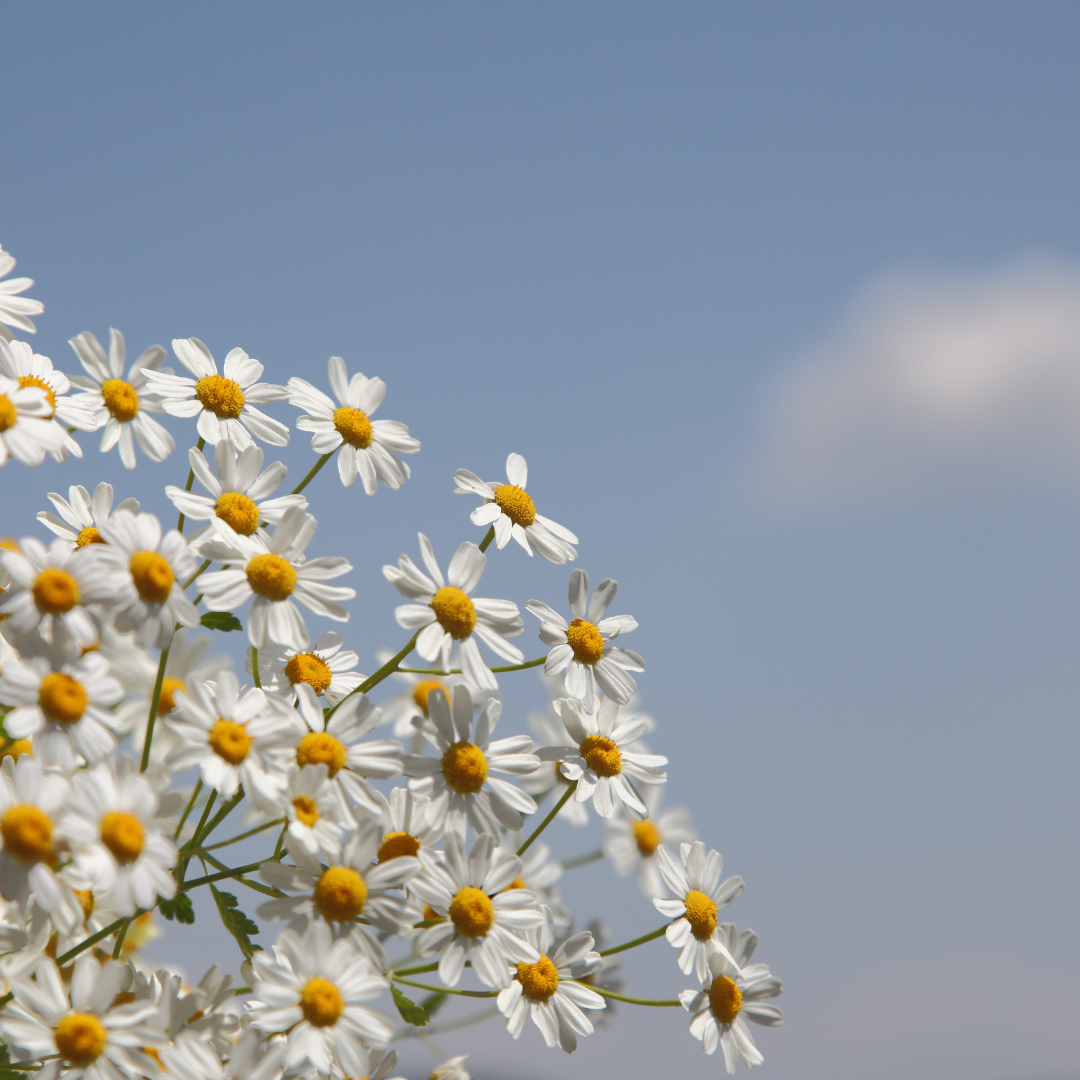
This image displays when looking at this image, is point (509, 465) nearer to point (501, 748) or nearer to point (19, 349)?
point (501, 748)

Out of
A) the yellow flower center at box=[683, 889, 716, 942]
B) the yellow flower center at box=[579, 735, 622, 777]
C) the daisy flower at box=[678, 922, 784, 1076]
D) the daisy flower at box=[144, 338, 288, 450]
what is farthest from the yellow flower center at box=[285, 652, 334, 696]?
the daisy flower at box=[678, 922, 784, 1076]

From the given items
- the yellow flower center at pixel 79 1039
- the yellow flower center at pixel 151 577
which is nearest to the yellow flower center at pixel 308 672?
the yellow flower center at pixel 151 577

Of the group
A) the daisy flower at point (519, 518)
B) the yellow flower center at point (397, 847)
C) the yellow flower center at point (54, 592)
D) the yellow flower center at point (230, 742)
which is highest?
the daisy flower at point (519, 518)

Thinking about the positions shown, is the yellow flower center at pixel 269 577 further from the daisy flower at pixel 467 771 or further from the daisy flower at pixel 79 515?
the daisy flower at pixel 79 515

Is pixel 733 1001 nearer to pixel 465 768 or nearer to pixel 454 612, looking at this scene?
pixel 465 768

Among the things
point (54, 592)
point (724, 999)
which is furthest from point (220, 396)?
point (724, 999)

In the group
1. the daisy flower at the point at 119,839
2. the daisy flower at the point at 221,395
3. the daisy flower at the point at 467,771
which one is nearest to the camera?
the daisy flower at the point at 119,839
